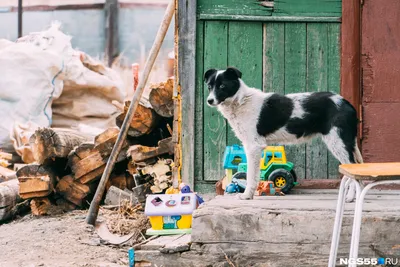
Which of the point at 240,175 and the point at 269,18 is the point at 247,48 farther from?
the point at 240,175

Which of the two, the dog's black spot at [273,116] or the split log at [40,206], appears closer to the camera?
the dog's black spot at [273,116]

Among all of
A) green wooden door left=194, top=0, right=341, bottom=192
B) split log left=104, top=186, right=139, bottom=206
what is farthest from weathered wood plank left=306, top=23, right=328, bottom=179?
split log left=104, top=186, right=139, bottom=206

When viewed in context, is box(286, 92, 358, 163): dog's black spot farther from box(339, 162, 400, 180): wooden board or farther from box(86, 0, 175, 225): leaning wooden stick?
box(339, 162, 400, 180): wooden board

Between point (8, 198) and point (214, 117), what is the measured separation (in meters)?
2.50

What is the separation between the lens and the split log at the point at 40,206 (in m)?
6.30

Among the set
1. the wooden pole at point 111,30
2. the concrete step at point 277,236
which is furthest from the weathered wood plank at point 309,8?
the wooden pole at point 111,30

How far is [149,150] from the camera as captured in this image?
6.06m

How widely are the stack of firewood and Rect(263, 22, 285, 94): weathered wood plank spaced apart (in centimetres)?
103

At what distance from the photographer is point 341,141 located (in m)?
4.52

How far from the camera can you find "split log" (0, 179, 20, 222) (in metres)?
6.30

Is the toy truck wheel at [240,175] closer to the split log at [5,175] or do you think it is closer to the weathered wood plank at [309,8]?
the weathered wood plank at [309,8]

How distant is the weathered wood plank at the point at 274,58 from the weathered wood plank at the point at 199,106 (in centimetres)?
56

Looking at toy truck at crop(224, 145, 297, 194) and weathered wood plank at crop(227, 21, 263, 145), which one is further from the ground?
weathered wood plank at crop(227, 21, 263, 145)

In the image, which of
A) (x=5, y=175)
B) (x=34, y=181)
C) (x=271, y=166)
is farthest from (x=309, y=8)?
(x=5, y=175)
